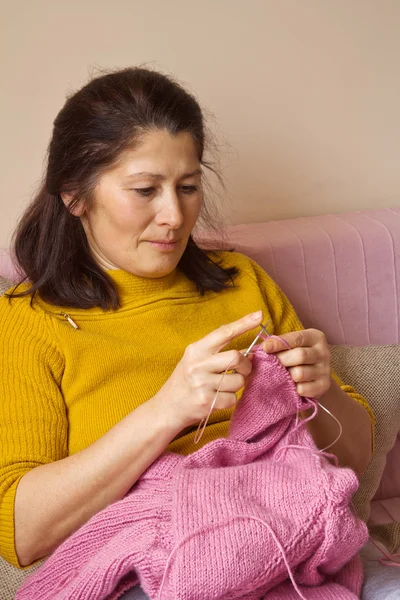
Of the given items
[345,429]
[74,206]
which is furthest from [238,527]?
[74,206]

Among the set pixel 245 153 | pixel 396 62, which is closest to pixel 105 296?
pixel 245 153

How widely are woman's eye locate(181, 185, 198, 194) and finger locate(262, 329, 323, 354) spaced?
1.13 feet

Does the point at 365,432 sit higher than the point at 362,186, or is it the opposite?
the point at 362,186

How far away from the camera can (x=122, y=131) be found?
46.1 inches

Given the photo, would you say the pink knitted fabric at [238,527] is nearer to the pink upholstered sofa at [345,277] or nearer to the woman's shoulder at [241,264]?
the woman's shoulder at [241,264]

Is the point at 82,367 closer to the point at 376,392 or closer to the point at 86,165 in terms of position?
the point at 86,165

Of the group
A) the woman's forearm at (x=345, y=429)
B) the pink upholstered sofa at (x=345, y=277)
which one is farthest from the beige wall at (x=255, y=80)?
the woman's forearm at (x=345, y=429)

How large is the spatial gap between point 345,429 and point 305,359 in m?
0.26

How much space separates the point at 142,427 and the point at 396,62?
1.33 m

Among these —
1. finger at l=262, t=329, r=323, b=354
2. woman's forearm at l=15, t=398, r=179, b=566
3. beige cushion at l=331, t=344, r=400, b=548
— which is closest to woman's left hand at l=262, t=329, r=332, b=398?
finger at l=262, t=329, r=323, b=354

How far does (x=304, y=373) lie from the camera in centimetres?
102

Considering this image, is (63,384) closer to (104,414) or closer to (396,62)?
(104,414)

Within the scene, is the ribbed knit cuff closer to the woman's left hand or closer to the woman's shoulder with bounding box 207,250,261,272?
the woman's left hand

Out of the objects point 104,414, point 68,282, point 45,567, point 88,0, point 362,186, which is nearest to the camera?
point 45,567
